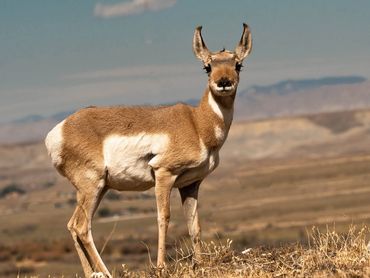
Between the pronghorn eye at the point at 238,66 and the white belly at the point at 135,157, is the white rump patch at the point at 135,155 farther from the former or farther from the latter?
the pronghorn eye at the point at 238,66

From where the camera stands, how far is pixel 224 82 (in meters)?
12.1

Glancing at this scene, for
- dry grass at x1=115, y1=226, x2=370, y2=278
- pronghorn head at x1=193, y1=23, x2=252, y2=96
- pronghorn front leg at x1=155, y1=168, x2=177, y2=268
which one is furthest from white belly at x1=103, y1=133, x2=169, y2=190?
dry grass at x1=115, y1=226, x2=370, y2=278

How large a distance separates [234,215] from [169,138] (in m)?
121

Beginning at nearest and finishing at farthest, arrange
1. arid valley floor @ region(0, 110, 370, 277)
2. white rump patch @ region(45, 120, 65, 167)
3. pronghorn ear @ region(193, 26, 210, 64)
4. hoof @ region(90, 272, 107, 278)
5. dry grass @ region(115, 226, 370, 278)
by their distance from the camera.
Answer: dry grass @ region(115, 226, 370, 278) → hoof @ region(90, 272, 107, 278) → pronghorn ear @ region(193, 26, 210, 64) → white rump patch @ region(45, 120, 65, 167) → arid valley floor @ region(0, 110, 370, 277)

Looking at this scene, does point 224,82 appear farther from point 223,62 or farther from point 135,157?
point 135,157

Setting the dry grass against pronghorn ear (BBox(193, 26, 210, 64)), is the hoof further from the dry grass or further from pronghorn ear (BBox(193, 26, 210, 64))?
pronghorn ear (BBox(193, 26, 210, 64))

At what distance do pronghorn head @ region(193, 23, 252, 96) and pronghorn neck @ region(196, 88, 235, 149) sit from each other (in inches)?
8.7

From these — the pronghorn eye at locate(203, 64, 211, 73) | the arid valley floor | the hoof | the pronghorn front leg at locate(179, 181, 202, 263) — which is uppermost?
the pronghorn eye at locate(203, 64, 211, 73)

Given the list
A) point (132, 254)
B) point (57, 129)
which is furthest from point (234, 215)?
point (57, 129)

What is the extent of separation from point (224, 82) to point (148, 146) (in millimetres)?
1462

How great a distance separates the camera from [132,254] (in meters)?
73.9

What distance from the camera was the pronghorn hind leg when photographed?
12406 mm

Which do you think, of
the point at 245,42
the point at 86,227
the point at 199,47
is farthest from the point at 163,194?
the point at 245,42

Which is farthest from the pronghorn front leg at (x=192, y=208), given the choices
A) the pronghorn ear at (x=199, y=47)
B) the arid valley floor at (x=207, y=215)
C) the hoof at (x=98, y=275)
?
the arid valley floor at (x=207, y=215)
